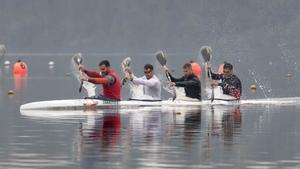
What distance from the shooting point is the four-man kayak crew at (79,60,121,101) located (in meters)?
38.5

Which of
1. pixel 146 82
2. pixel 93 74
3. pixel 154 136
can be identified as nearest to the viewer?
pixel 154 136

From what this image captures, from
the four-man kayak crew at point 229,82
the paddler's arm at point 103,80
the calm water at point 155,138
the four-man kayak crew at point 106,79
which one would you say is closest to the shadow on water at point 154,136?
the calm water at point 155,138

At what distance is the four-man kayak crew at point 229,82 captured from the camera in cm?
4253

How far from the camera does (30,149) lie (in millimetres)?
27406

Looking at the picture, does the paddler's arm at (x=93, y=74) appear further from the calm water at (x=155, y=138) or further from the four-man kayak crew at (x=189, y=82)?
the four-man kayak crew at (x=189, y=82)

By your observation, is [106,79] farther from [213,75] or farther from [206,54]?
[206,54]

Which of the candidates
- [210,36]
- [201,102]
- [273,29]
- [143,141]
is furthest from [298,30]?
[143,141]

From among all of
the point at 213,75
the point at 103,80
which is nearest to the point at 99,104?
the point at 103,80

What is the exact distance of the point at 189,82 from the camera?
41.6 metres

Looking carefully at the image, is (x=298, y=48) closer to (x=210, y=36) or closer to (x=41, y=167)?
(x=210, y=36)

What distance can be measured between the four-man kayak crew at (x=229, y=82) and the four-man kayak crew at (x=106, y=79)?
444cm

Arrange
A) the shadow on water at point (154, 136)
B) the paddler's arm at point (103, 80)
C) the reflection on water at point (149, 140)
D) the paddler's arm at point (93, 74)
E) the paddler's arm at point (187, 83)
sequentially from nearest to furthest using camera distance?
the reflection on water at point (149, 140) → the shadow on water at point (154, 136) → the paddler's arm at point (103, 80) → the paddler's arm at point (93, 74) → the paddler's arm at point (187, 83)

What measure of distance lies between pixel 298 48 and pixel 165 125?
480ft

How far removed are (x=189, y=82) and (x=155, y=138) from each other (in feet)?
38.7
